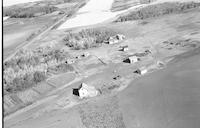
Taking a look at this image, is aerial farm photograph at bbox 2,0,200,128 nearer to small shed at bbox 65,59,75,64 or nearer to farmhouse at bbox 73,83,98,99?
farmhouse at bbox 73,83,98,99

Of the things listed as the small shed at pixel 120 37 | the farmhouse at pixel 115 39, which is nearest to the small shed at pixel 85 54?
the farmhouse at pixel 115 39

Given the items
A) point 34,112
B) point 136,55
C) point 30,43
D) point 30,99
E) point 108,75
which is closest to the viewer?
point 34,112

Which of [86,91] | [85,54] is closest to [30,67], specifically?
[85,54]

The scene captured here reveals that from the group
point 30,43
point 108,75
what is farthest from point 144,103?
point 30,43

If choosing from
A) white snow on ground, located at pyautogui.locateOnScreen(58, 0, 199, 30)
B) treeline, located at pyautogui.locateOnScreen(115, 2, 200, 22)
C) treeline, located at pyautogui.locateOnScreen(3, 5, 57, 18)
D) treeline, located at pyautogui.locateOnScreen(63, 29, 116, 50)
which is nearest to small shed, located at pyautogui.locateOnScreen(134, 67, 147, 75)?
treeline, located at pyautogui.locateOnScreen(63, 29, 116, 50)

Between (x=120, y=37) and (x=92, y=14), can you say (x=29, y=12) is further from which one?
(x=120, y=37)

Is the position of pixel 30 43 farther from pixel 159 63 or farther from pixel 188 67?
pixel 188 67
